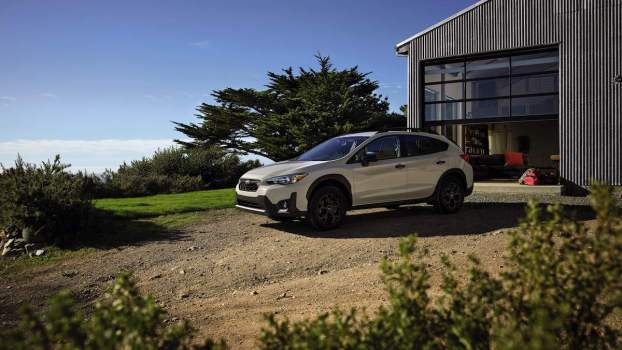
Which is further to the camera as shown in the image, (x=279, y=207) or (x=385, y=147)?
(x=385, y=147)

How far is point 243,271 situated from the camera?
6.68 meters

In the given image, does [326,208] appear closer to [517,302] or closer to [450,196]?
[450,196]

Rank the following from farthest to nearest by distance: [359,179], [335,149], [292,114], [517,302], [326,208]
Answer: [292,114] → [335,149] → [359,179] → [326,208] → [517,302]

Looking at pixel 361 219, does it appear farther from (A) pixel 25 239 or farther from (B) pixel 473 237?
(A) pixel 25 239

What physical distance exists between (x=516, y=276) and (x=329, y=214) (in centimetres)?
627

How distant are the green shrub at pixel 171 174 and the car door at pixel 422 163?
10620 mm

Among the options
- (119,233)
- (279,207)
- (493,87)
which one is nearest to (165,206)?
(119,233)

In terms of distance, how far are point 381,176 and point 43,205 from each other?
6.38 metres

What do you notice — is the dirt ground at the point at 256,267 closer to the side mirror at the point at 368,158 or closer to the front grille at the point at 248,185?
the front grille at the point at 248,185

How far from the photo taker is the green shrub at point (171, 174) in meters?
16.7

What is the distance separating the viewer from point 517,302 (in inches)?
99.7

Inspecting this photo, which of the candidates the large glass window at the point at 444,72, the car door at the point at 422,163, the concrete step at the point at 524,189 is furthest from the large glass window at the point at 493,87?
the car door at the point at 422,163

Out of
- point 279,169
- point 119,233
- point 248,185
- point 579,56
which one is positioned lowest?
point 119,233

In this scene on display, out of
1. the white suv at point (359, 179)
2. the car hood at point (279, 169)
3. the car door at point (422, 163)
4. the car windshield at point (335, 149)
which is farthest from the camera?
the car door at point (422, 163)
